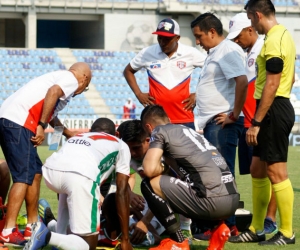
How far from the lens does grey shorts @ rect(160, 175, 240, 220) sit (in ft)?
20.4

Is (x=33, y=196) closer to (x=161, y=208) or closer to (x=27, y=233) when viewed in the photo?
(x=27, y=233)

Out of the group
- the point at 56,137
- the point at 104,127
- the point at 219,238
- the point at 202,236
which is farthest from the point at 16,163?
the point at 219,238

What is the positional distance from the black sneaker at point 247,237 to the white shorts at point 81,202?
1630mm

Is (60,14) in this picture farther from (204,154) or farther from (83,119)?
(204,154)

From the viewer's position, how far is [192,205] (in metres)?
6.23

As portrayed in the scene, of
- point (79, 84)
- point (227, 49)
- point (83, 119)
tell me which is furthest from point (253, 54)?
point (83, 119)

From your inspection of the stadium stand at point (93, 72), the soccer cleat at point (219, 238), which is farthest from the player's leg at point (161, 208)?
the stadium stand at point (93, 72)

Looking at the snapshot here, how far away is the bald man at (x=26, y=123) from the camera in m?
6.82

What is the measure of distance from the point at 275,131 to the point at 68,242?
2.16 meters

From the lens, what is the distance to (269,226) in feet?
24.9

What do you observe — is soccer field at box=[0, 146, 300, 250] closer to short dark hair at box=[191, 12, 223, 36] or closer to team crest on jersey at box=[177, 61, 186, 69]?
team crest on jersey at box=[177, 61, 186, 69]

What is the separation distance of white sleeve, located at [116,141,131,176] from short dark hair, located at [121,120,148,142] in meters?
0.42

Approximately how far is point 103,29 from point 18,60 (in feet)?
23.7

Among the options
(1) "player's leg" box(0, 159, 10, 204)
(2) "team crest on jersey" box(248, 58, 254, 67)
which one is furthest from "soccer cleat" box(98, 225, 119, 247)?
(2) "team crest on jersey" box(248, 58, 254, 67)
